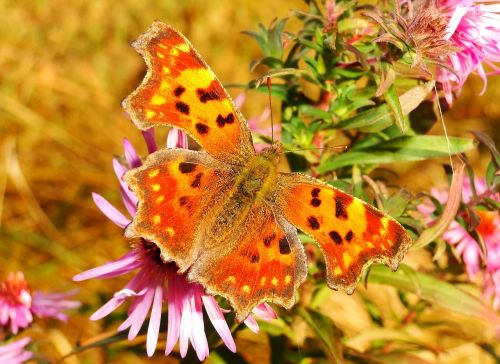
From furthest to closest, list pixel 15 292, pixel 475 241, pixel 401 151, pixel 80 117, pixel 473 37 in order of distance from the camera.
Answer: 1. pixel 80 117
2. pixel 15 292
3. pixel 475 241
4. pixel 401 151
5. pixel 473 37

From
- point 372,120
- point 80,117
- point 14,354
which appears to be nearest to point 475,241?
point 372,120

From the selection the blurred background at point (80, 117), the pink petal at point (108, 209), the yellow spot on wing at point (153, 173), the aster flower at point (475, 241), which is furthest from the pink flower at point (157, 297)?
the blurred background at point (80, 117)

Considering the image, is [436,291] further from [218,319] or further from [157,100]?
[157,100]

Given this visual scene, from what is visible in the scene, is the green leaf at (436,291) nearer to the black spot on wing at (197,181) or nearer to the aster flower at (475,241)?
the aster flower at (475,241)

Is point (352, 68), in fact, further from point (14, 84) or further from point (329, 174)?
point (14, 84)

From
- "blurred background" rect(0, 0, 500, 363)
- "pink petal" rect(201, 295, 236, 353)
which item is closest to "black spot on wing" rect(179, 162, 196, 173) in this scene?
"pink petal" rect(201, 295, 236, 353)
